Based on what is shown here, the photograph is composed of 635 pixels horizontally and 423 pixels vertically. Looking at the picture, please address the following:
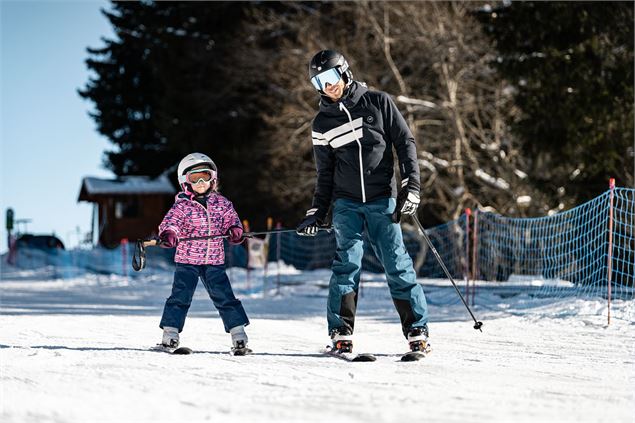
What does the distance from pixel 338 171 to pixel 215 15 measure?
85.5ft

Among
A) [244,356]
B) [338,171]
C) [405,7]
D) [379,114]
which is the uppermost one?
[405,7]

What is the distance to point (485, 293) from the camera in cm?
1162

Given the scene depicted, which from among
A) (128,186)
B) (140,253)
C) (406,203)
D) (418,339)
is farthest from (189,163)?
(128,186)

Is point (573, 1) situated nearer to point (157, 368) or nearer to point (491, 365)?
point (491, 365)

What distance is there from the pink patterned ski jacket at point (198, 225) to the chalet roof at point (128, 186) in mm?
29682

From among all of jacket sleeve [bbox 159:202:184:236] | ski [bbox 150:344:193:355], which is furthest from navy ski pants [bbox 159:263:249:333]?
jacket sleeve [bbox 159:202:184:236]

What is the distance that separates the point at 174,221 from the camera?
5.61 m

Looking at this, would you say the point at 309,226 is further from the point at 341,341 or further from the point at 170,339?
the point at 170,339

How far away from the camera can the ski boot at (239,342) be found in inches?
207

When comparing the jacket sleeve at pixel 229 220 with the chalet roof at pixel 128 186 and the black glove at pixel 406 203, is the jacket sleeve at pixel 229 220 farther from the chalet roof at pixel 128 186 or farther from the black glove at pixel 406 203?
the chalet roof at pixel 128 186

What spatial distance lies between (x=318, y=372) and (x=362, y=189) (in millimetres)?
1333

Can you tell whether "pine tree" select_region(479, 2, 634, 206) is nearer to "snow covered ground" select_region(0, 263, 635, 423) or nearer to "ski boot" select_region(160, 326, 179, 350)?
"snow covered ground" select_region(0, 263, 635, 423)

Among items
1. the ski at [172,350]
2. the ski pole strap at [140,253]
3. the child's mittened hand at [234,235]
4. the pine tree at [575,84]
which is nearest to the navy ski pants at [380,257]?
the child's mittened hand at [234,235]

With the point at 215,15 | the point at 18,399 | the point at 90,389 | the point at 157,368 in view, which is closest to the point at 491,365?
the point at 157,368
